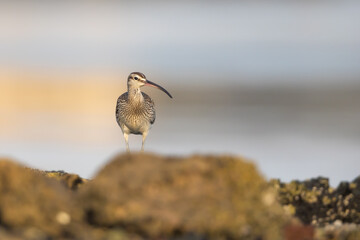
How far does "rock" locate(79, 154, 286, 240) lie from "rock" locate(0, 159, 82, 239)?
175 millimetres

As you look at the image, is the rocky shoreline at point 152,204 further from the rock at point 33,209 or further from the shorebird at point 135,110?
the shorebird at point 135,110

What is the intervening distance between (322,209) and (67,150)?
12.8 m

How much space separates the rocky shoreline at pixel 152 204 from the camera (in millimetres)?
5910

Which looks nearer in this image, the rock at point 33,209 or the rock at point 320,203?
the rock at point 33,209

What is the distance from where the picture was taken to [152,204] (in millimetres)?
5961

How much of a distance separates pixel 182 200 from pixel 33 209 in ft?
3.20

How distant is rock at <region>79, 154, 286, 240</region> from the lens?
5.91 meters

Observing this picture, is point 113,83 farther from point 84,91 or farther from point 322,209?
point 322,209

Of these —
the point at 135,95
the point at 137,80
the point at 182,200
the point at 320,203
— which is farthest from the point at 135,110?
the point at 182,200

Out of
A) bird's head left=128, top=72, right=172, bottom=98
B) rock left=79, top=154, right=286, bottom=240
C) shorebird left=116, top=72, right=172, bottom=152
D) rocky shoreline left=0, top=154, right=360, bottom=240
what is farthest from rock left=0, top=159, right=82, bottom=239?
bird's head left=128, top=72, right=172, bottom=98

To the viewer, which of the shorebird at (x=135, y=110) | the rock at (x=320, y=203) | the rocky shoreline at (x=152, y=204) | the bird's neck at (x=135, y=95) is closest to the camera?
the rocky shoreline at (x=152, y=204)

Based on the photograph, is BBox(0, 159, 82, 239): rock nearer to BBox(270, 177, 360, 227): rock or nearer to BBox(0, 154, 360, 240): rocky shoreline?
BBox(0, 154, 360, 240): rocky shoreline

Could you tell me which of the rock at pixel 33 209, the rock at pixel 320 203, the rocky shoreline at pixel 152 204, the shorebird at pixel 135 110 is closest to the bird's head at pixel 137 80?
the shorebird at pixel 135 110

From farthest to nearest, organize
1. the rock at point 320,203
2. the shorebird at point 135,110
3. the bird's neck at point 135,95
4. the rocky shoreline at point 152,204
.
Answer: the bird's neck at point 135,95, the shorebird at point 135,110, the rock at point 320,203, the rocky shoreline at point 152,204
